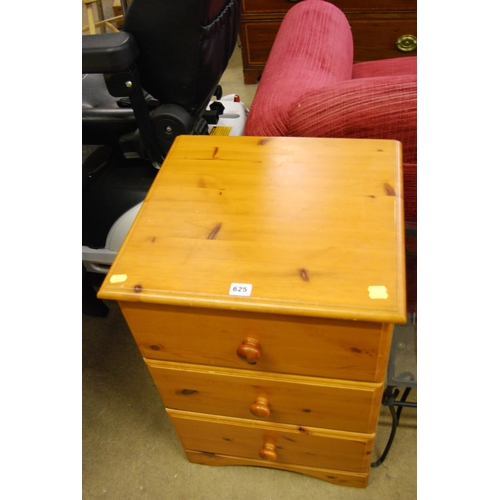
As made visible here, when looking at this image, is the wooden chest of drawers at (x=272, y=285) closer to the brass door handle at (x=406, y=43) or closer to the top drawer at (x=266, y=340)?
the top drawer at (x=266, y=340)

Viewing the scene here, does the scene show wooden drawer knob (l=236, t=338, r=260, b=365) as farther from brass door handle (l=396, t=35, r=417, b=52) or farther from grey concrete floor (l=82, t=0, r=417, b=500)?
brass door handle (l=396, t=35, r=417, b=52)

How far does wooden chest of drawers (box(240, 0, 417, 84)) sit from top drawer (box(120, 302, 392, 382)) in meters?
1.70

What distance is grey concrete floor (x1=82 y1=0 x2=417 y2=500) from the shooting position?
3.35ft

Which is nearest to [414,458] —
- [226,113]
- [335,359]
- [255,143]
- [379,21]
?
[335,359]

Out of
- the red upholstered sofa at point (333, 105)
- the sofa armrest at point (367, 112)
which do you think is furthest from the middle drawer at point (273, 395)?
the sofa armrest at point (367, 112)

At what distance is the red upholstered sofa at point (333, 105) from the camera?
0.85 m

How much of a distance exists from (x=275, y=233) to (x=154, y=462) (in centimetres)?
72

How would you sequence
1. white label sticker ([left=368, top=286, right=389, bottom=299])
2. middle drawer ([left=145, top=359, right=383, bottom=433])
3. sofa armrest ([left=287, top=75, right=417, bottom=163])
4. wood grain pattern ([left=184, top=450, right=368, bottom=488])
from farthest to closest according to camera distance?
1. wood grain pattern ([left=184, top=450, right=368, bottom=488])
2. sofa armrest ([left=287, top=75, right=417, bottom=163])
3. middle drawer ([left=145, top=359, right=383, bottom=433])
4. white label sticker ([left=368, top=286, right=389, bottom=299])

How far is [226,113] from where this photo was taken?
148 centimetres

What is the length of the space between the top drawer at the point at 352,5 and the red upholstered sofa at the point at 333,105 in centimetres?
76

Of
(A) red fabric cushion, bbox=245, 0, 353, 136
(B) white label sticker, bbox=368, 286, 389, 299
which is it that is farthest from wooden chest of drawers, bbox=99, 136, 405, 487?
(A) red fabric cushion, bbox=245, 0, 353, 136

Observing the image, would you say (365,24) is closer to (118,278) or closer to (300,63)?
(300,63)

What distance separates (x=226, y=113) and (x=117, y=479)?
3.59 feet

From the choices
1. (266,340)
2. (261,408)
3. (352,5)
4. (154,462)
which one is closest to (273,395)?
(261,408)
